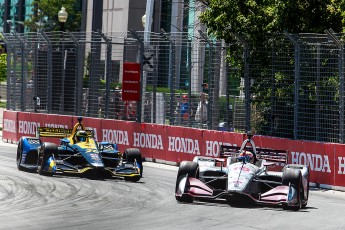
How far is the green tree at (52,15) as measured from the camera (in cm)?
6988

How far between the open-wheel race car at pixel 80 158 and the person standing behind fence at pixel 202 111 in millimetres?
4463

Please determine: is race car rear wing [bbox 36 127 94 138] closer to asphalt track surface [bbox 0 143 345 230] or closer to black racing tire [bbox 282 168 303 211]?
asphalt track surface [bbox 0 143 345 230]

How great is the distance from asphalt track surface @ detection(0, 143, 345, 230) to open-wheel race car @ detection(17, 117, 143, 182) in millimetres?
229

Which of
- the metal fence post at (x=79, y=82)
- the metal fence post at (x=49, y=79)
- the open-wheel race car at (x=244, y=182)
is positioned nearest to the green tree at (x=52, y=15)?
the metal fence post at (x=49, y=79)

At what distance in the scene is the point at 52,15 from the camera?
70.6m

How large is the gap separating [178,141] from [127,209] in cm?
994

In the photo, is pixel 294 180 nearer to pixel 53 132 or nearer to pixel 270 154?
pixel 270 154

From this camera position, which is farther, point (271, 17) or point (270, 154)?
point (271, 17)

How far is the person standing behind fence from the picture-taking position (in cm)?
2616

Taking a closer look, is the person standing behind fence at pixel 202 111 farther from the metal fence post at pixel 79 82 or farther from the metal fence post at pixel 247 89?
the metal fence post at pixel 79 82

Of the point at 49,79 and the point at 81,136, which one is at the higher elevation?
the point at 49,79

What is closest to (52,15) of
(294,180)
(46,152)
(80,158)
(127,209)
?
(80,158)

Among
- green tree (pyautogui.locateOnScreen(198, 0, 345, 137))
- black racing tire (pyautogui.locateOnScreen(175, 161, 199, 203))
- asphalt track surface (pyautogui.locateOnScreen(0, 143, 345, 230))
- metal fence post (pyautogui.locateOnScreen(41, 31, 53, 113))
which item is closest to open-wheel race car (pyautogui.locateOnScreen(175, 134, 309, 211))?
black racing tire (pyautogui.locateOnScreen(175, 161, 199, 203))

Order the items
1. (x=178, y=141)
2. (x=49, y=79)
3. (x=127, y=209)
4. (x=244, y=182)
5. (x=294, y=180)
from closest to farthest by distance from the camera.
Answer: (x=127, y=209) < (x=244, y=182) < (x=294, y=180) < (x=178, y=141) < (x=49, y=79)
